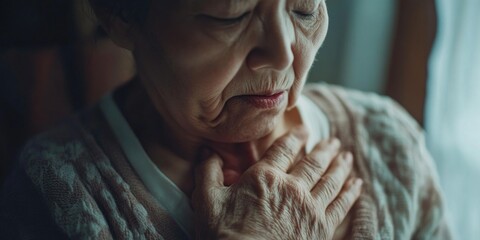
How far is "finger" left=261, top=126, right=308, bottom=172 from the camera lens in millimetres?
1029

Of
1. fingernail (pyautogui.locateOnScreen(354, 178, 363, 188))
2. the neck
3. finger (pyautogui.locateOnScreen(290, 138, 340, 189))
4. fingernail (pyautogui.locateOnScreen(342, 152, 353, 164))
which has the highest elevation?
finger (pyautogui.locateOnScreen(290, 138, 340, 189))

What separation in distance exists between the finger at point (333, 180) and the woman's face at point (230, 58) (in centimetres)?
15

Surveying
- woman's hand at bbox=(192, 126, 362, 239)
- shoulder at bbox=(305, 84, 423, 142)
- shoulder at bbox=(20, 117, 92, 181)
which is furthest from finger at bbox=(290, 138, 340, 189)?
shoulder at bbox=(20, 117, 92, 181)

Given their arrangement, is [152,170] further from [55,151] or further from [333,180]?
[333,180]

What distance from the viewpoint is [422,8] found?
1.56 m

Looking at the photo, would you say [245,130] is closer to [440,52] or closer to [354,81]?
[440,52]

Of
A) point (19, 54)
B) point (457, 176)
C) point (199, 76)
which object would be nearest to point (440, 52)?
point (457, 176)

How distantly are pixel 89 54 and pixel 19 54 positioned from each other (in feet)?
0.62

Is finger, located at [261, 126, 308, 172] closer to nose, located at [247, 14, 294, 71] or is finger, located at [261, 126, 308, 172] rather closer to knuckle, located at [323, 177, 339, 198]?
knuckle, located at [323, 177, 339, 198]

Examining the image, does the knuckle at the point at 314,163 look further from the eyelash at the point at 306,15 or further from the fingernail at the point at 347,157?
the eyelash at the point at 306,15

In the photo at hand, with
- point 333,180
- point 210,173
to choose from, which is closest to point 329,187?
point 333,180

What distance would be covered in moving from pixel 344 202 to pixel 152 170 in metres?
0.38

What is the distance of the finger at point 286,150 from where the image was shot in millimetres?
1029

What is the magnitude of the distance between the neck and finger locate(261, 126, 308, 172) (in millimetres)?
37
